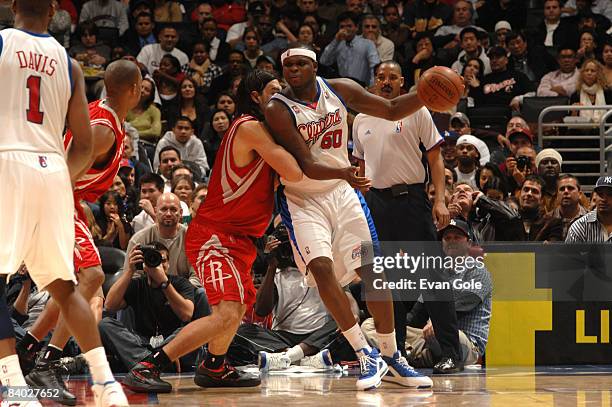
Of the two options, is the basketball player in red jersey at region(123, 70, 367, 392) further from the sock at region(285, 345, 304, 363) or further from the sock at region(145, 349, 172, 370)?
the sock at region(285, 345, 304, 363)

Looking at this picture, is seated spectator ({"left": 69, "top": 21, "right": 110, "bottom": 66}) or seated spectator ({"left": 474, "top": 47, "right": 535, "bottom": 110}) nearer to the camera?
seated spectator ({"left": 474, "top": 47, "right": 535, "bottom": 110})

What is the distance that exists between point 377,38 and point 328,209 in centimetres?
865

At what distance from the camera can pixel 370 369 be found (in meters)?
6.29

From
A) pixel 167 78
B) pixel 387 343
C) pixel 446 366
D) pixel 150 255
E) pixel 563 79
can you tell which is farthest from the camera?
pixel 167 78

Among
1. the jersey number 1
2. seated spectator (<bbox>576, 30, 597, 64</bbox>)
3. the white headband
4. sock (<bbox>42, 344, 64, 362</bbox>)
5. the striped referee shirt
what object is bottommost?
sock (<bbox>42, 344, 64, 362</bbox>)

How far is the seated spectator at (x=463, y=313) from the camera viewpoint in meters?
8.00

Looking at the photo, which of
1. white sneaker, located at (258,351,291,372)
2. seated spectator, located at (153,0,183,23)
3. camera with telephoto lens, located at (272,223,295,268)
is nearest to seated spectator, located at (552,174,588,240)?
camera with telephoto lens, located at (272,223,295,268)

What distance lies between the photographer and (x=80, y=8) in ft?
53.0

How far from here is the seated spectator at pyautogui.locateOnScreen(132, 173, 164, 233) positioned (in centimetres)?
940

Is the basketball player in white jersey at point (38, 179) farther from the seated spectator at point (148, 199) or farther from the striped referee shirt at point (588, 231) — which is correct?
the striped referee shirt at point (588, 231)

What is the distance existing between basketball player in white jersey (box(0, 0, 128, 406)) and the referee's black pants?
317 cm

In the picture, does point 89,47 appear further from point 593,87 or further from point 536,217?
point 536,217

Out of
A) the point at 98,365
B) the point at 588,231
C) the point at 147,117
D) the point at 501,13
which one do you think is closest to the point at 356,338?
the point at 98,365

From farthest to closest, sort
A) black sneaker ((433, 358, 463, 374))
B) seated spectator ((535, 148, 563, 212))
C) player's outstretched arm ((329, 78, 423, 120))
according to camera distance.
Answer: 1. seated spectator ((535, 148, 563, 212))
2. black sneaker ((433, 358, 463, 374))
3. player's outstretched arm ((329, 78, 423, 120))
